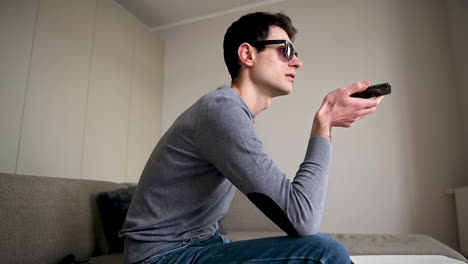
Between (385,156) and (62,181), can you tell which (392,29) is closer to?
(385,156)

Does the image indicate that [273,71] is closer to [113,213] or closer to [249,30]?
[249,30]

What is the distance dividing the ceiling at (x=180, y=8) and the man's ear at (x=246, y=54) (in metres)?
2.47

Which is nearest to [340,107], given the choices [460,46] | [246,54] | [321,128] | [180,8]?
[321,128]

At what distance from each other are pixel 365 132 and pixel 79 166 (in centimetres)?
258

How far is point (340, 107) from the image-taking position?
3.04ft

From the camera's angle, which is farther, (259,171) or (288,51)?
(288,51)

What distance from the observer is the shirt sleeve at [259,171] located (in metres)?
0.72

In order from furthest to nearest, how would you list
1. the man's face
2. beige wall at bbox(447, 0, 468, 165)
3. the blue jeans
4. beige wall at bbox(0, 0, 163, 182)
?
beige wall at bbox(447, 0, 468, 165) < beige wall at bbox(0, 0, 163, 182) < the man's face < the blue jeans

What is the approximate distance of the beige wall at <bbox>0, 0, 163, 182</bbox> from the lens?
81.5 inches

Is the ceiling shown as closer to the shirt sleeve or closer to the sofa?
the sofa

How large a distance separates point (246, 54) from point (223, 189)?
21.6 inches

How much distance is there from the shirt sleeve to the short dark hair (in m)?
0.44

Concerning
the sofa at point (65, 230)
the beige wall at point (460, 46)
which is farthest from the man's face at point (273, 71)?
the beige wall at point (460, 46)

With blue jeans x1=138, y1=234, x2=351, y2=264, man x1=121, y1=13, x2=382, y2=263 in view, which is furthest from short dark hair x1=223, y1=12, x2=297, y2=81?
blue jeans x1=138, y1=234, x2=351, y2=264
